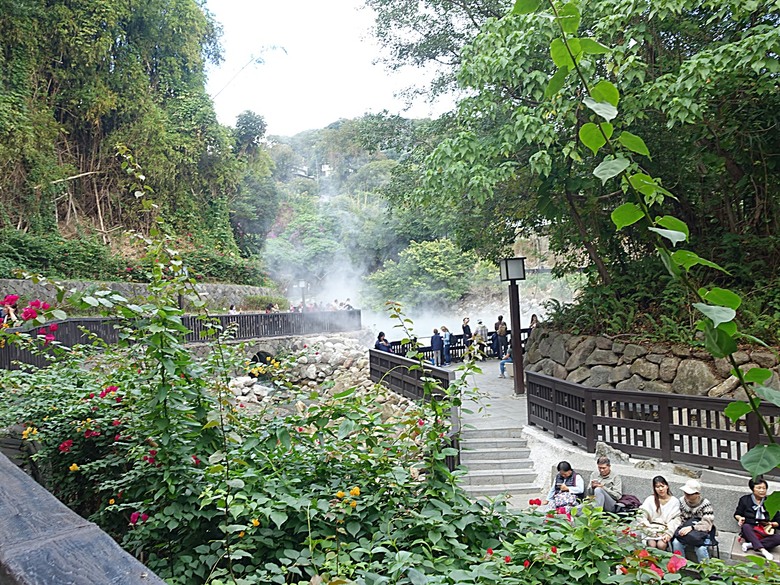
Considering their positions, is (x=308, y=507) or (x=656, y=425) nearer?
(x=308, y=507)

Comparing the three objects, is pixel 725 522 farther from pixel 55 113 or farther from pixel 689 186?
pixel 55 113

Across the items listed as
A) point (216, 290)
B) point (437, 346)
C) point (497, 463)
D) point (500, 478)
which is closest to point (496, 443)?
point (497, 463)

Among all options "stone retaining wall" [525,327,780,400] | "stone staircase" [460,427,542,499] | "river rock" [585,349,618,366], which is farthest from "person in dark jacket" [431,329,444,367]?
"stone staircase" [460,427,542,499]

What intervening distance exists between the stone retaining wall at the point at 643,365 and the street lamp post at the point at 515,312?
42cm

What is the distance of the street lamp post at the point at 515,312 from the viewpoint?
10.9 m

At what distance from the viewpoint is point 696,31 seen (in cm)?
854

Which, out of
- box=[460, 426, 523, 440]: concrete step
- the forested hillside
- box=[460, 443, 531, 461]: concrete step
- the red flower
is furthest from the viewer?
the forested hillside

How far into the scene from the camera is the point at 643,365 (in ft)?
29.8

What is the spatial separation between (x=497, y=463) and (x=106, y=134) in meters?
22.2

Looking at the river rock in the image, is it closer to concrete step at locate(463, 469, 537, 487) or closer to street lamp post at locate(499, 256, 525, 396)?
street lamp post at locate(499, 256, 525, 396)

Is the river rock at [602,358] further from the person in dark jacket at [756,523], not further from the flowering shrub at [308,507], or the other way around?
the flowering shrub at [308,507]

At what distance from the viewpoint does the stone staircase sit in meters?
7.57

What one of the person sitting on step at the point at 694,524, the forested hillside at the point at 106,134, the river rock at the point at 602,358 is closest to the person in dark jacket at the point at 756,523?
the person sitting on step at the point at 694,524

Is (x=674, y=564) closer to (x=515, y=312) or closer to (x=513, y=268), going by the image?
(x=515, y=312)
